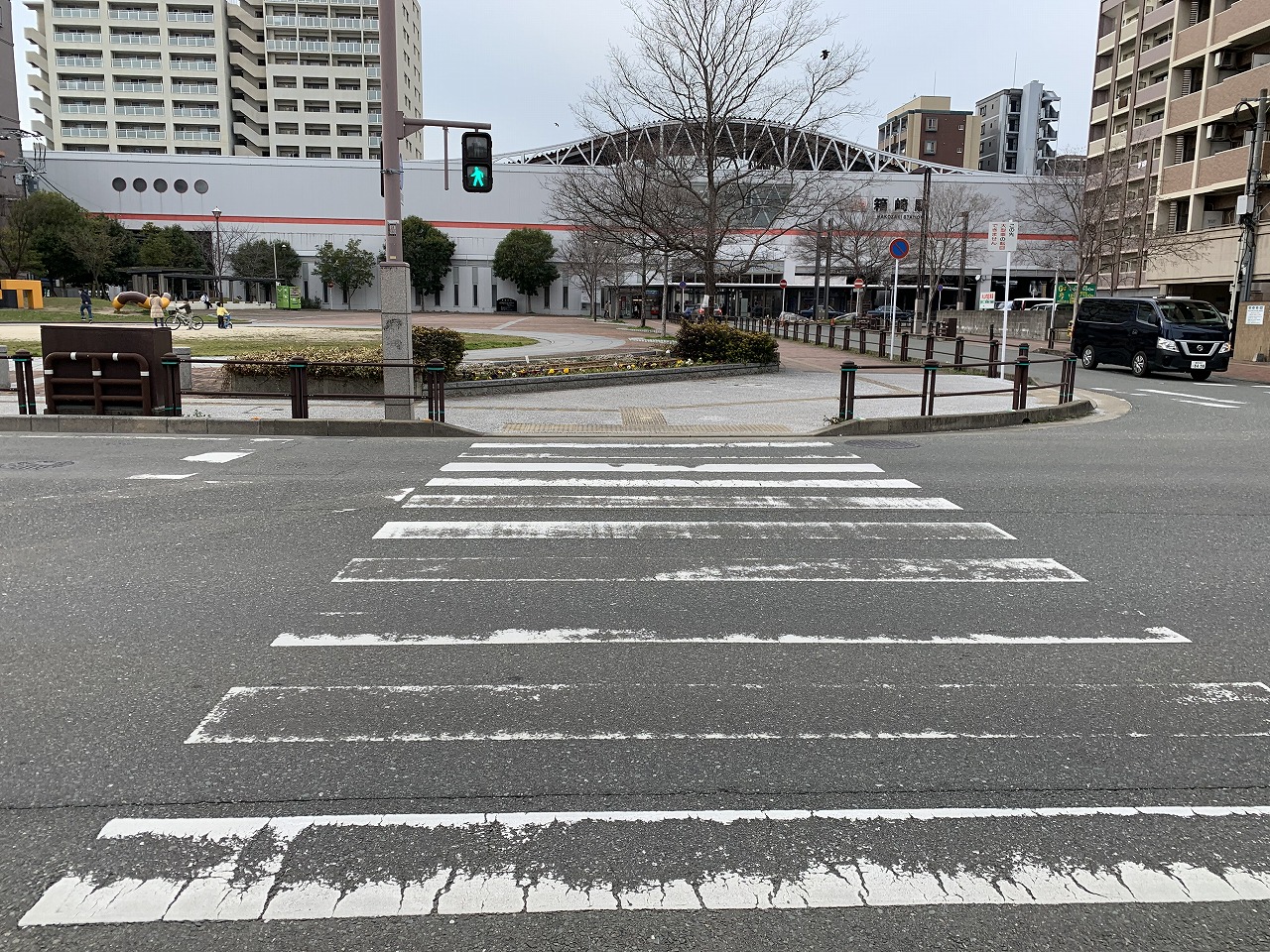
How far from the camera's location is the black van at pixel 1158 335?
84.6 feet

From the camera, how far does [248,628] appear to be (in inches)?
215

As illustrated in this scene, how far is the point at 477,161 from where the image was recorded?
14570mm

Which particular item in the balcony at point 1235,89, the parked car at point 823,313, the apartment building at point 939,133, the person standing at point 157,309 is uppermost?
the apartment building at point 939,133

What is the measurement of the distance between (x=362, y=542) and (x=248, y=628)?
208cm

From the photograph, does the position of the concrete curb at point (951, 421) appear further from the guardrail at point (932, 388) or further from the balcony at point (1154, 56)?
the balcony at point (1154, 56)

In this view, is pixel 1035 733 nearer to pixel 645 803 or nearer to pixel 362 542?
pixel 645 803

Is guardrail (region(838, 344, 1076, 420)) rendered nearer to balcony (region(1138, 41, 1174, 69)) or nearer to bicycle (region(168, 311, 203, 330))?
bicycle (region(168, 311, 203, 330))

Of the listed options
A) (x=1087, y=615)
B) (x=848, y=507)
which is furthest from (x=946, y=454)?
(x=1087, y=615)

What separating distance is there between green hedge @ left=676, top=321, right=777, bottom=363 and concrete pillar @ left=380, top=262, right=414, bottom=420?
10.6 metres

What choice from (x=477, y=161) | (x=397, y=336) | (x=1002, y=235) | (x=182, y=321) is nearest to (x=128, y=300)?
(x=182, y=321)

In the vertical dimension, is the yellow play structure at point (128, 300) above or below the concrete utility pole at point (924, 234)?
below

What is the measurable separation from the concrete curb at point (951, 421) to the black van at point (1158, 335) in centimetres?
1131

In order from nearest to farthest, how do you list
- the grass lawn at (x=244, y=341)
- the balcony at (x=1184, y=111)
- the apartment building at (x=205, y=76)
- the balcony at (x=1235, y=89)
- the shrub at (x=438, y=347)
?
the shrub at (x=438, y=347)
the grass lawn at (x=244, y=341)
the balcony at (x=1235, y=89)
the balcony at (x=1184, y=111)
the apartment building at (x=205, y=76)

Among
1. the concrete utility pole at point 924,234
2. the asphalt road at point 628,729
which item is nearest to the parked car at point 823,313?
the concrete utility pole at point 924,234
